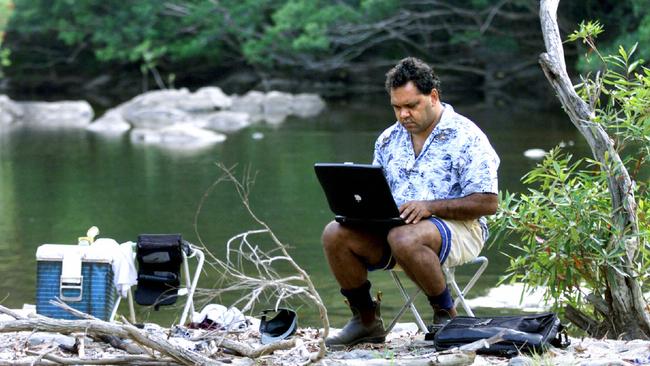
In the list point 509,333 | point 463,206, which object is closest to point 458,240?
point 463,206

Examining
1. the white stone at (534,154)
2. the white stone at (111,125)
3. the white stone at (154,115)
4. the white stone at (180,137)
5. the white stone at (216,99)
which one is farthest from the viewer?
the white stone at (216,99)

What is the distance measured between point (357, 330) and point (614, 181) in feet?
3.62

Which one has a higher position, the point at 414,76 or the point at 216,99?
the point at 216,99

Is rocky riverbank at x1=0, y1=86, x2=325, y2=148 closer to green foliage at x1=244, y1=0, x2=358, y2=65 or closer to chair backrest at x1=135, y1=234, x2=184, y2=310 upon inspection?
green foliage at x1=244, y1=0, x2=358, y2=65

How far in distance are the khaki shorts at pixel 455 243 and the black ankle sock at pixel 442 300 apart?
11cm

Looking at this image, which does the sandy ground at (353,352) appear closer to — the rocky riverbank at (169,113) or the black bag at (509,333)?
the black bag at (509,333)

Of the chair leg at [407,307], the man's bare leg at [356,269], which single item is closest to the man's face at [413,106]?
the man's bare leg at [356,269]

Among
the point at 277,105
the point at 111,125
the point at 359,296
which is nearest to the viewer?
the point at 359,296

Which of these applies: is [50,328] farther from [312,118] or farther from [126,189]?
[312,118]

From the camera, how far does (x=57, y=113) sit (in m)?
24.6

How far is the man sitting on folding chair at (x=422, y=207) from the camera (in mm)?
4125

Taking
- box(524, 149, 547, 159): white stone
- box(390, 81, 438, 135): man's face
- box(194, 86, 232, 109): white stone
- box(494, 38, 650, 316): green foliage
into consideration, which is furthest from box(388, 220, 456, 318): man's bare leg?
box(194, 86, 232, 109): white stone

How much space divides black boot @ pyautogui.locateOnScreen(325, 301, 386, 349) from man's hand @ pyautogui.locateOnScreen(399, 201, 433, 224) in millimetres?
383

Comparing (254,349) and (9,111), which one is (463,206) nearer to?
(254,349)
